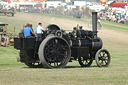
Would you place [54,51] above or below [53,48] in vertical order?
below

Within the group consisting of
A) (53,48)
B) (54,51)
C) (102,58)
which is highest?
(53,48)

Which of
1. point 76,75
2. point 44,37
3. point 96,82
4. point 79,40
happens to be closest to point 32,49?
point 44,37

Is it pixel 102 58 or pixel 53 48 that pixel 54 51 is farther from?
pixel 102 58

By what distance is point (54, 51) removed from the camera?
13.0 metres

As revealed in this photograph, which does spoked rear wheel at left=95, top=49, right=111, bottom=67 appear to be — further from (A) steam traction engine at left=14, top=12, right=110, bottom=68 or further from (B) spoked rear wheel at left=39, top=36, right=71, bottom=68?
(B) spoked rear wheel at left=39, top=36, right=71, bottom=68

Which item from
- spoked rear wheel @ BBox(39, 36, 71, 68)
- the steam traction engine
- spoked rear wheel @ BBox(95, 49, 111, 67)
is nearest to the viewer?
spoked rear wheel @ BBox(39, 36, 71, 68)

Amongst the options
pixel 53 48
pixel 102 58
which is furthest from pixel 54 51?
pixel 102 58

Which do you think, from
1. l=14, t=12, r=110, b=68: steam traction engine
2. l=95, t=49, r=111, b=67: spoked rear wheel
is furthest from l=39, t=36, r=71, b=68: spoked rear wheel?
l=95, t=49, r=111, b=67: spoked rear wheel

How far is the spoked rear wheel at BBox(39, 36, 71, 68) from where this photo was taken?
41.6ft

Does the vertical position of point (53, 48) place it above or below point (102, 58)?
above

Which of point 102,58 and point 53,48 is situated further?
point 102,58

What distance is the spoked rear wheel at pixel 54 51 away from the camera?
1269 cm

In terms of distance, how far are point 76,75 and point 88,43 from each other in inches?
145

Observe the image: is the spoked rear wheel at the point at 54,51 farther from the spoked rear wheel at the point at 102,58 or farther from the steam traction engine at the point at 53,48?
the spoked rear wheel at the point at 102,58
